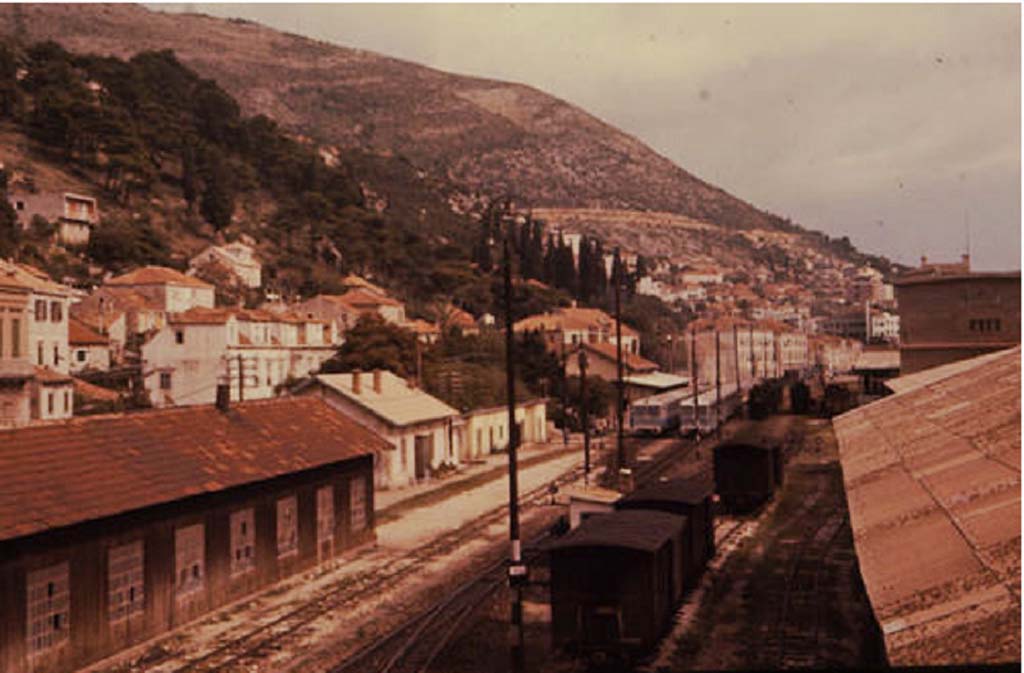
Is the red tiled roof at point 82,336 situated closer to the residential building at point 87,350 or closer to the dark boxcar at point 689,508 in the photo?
the residential building at point 87,350

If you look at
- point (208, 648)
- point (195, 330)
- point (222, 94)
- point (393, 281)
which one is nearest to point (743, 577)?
point (208, 648)

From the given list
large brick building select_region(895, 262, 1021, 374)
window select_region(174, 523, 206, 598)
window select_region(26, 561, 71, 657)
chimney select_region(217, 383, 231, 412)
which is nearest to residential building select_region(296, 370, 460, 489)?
chimney select_region(217, 383, 231, 412)

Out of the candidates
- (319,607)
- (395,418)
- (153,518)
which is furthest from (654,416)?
(153,518)

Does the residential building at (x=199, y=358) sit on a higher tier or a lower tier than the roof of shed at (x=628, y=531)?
higher

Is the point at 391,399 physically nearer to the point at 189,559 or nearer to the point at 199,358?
the point at 189,559

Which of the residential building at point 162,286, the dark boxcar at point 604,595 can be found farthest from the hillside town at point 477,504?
the residential building at point 162,286
